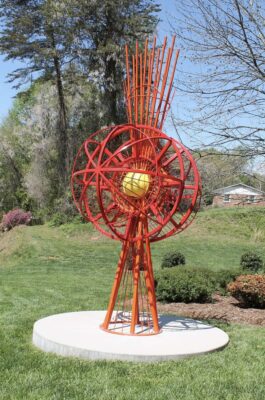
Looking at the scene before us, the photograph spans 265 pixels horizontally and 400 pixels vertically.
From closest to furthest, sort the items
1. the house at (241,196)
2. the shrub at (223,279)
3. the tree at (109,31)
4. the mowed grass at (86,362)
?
the mowed grass at (86,362) < the house at (241,196) < the shrub at (223,279) < the tree at (109,31)

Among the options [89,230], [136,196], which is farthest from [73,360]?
[89,230]

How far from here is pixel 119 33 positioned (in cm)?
2567

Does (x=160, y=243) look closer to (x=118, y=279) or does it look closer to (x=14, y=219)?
(x=14, y=219)

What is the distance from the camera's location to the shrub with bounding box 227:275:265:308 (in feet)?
31.6

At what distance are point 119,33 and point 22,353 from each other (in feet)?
72.4

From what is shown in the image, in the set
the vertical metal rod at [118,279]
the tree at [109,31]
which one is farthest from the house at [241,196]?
the tree at [109,31]

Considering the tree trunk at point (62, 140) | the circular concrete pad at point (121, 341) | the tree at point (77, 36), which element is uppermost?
the tree at point (77, 36)

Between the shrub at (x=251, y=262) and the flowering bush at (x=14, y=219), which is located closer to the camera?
the shrub at (x=251, y=262)

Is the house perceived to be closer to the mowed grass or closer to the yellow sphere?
the mowed grass

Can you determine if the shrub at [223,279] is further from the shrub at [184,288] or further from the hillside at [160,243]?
the hillside at [160,243]

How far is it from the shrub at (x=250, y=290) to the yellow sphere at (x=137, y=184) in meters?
4.04

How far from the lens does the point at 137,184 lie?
657 centimetres

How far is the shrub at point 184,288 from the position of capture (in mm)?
9914

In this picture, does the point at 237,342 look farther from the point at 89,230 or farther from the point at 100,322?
the point at 89,230
